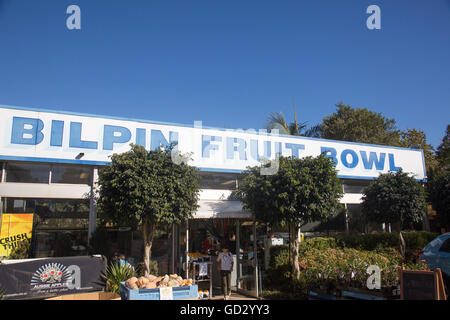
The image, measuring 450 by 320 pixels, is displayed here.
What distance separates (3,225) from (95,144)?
3.92 m

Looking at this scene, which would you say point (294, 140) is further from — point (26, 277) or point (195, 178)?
point (26, 277)

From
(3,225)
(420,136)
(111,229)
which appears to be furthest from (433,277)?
(420,136)

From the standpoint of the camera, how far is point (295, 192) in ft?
31.7

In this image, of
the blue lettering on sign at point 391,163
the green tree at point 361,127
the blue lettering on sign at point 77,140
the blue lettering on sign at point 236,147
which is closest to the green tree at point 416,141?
the green tree at point 361,127

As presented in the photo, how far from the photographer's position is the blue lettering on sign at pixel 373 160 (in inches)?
688

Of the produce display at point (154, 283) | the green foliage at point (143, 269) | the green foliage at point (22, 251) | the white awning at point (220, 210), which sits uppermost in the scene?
the white awning at point (220, 210)

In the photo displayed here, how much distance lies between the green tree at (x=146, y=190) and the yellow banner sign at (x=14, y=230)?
3.17 meters

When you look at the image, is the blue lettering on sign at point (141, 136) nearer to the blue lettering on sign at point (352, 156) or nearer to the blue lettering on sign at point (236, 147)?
the blue lettering on sign at point (236, 147)

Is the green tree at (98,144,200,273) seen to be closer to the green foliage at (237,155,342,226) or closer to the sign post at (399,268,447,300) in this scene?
the green foliage at (237,155,342,226)

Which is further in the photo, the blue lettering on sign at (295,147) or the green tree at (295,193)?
the blue lettering on sign at (295,147)

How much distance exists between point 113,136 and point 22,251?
486cm

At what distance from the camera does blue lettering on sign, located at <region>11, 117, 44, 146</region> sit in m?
11.6
